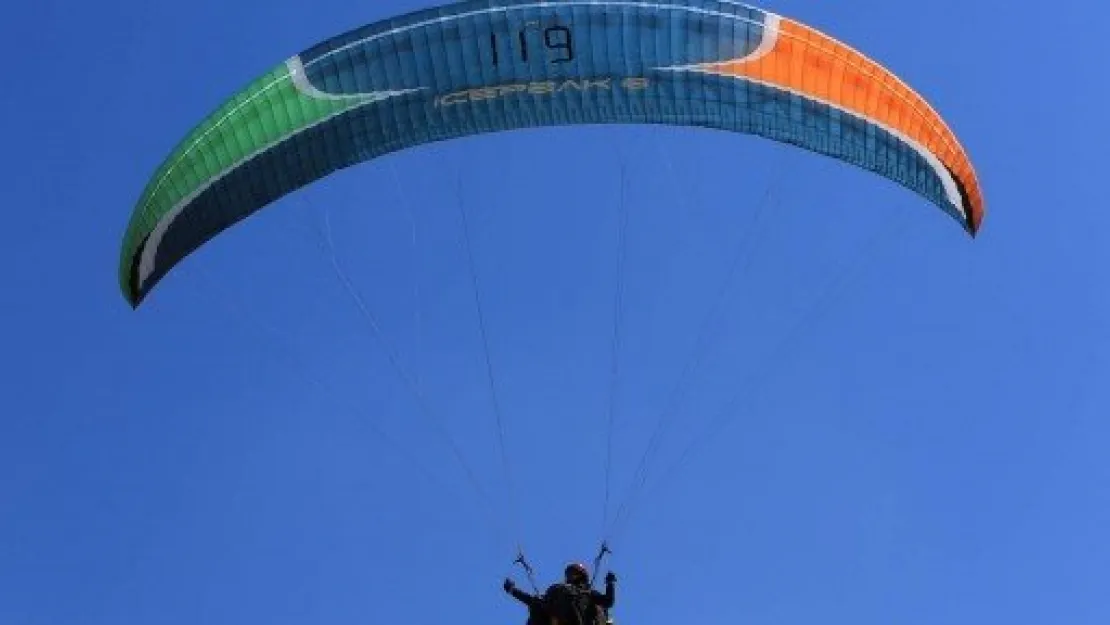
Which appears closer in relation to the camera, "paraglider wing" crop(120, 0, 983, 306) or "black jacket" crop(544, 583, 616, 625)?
"black jacket" crop(544, 583, 616, 625)

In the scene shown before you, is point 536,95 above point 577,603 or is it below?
above

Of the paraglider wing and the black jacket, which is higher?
the paraglider wing

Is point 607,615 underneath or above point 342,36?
underneath

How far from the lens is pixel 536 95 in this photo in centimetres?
2122

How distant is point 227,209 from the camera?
21641 mm

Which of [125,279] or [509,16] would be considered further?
[125,279]

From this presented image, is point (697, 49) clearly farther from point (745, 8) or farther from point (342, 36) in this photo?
point (342, 36)

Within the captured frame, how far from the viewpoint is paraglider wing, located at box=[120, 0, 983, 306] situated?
20.7 metres

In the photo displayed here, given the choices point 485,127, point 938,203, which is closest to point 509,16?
point 485,127

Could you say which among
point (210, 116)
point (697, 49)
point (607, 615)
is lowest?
point (607, 615)

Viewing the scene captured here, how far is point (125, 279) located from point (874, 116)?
954 centimetres

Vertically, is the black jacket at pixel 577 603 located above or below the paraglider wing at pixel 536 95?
below

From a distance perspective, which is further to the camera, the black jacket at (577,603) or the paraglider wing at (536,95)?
the paraglider wing at (536,95)

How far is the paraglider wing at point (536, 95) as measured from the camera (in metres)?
20.7
